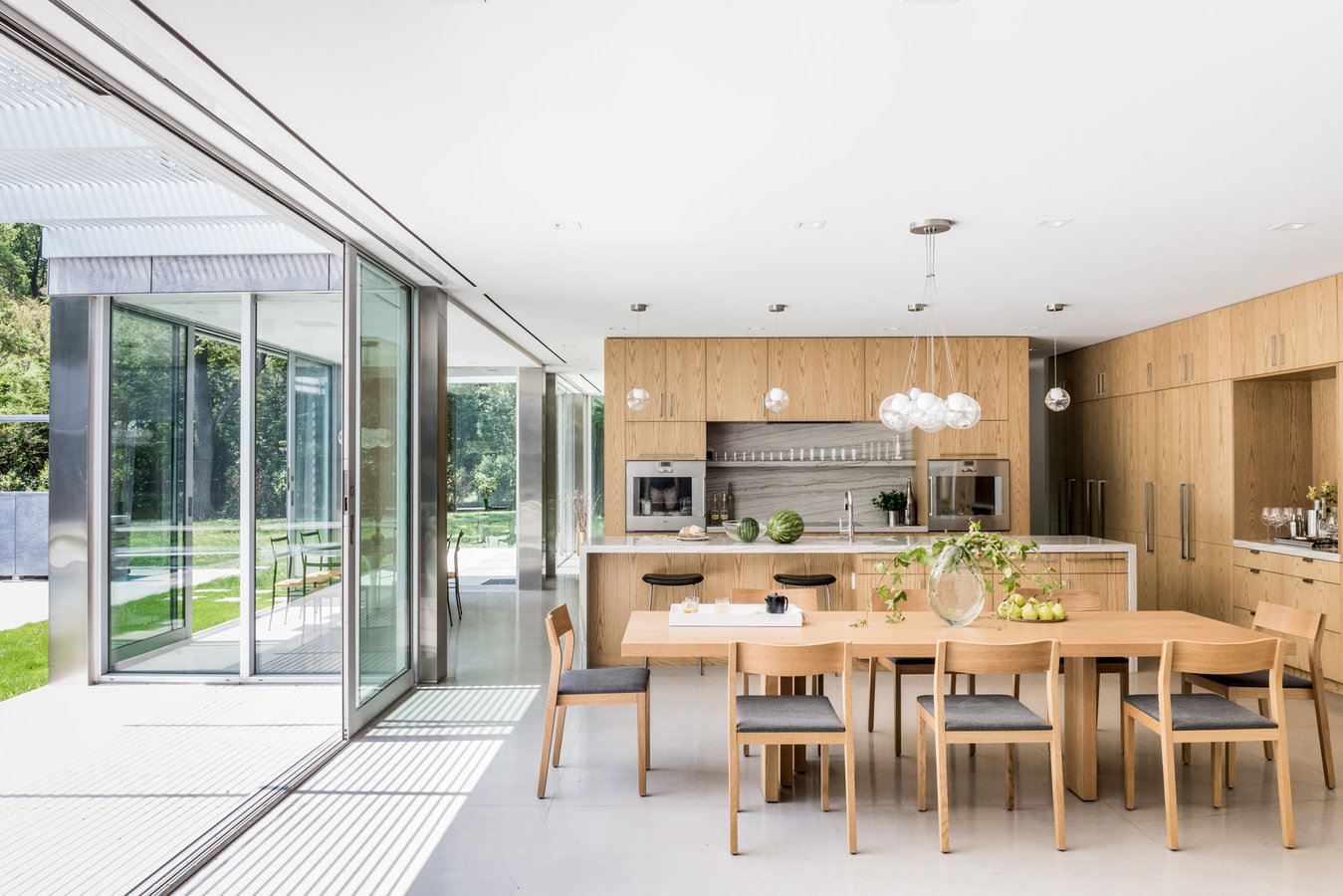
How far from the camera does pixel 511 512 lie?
10.4 metres

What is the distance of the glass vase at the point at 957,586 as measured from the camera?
358cm

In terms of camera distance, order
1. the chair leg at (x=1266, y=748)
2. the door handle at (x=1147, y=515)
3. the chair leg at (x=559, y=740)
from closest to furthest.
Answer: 1. the chair leg at (x=559, y=740)
2. the chair leg at (x=1266, y=748)
3. the door handle at (x=1147, y=515)

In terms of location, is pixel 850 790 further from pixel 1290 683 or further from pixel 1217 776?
pixel 1290 683

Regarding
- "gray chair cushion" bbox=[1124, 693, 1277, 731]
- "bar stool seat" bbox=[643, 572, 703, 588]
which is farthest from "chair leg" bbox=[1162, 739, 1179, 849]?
"bar stool seat" bbox=[643, 572, 703, 588]

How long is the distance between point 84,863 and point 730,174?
11.8 feet

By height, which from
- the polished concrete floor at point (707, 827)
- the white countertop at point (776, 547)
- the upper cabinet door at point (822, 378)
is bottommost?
the polished concrete floor at point (707, 827)

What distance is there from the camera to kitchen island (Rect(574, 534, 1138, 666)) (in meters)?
5.77

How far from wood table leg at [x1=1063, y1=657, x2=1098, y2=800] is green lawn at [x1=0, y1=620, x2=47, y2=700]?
622cm

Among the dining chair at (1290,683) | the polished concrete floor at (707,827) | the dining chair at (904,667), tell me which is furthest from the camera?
the dining chair at (904,667)

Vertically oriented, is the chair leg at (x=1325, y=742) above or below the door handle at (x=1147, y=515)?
below

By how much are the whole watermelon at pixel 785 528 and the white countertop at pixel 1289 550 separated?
3.35 meters

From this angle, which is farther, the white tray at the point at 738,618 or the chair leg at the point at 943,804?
the white tray at the point at 738,618

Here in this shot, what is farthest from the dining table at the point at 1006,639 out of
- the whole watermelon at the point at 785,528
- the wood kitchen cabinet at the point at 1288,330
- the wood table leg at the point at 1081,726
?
the wood kitchen cabinet at the point at 1288,330

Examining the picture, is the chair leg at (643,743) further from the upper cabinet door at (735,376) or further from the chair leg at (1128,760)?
the upper cabinet door at (735,376)
